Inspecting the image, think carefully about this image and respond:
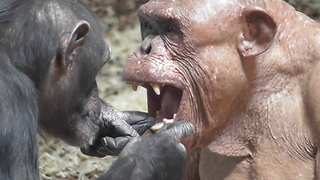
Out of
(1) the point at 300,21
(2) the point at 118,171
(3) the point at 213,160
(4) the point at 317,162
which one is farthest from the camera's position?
(3) the point at 213,160

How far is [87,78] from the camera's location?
9.81 ft

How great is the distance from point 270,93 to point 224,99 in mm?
230

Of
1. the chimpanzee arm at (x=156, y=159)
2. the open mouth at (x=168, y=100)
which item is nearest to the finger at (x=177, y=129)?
the chimpanzee arm at (x=156, y=159)

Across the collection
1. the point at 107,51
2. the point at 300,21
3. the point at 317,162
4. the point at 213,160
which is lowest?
the point at 213,160

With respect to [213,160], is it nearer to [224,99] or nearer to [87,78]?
[224,99]

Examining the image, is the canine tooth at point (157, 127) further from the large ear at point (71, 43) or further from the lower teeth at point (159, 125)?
the large ear at point (71, 43)

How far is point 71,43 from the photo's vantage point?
283 cm

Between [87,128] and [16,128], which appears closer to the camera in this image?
[16,128]

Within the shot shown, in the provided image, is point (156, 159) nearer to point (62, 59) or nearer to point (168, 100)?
point (168, 100)

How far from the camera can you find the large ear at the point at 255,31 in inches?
112

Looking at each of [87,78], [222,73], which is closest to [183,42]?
[222,73]

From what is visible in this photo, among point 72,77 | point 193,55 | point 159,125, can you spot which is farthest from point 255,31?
point 72,77

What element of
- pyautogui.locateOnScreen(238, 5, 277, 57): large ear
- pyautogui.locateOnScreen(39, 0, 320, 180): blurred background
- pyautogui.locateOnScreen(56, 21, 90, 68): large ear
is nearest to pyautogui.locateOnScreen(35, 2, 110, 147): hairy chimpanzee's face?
pyautogui.locateOnScreen(56, 21, 90, 68): large ear

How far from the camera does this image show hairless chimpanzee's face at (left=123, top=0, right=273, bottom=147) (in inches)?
112
